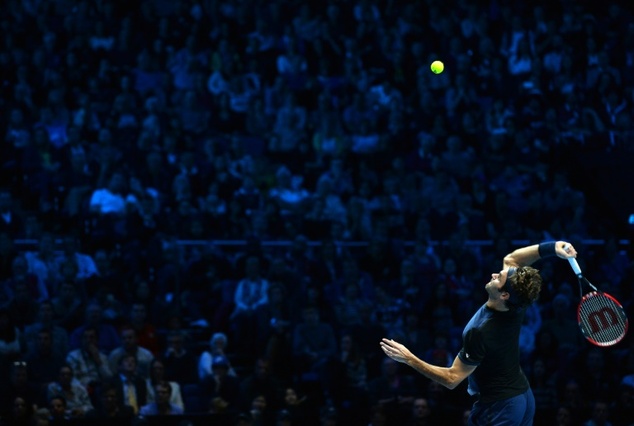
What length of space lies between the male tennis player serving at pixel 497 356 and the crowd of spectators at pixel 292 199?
4275 millimetres

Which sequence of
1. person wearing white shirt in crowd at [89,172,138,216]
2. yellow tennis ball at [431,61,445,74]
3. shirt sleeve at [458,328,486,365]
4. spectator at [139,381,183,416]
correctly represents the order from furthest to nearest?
1. yellow tennis ball at [431,61,445,74]
2. person wearing white shirt in crowd at [89,172,138,216]
3. spectator at [139,381,183,416]
4. shirt sleeve at [458,328,486,365]

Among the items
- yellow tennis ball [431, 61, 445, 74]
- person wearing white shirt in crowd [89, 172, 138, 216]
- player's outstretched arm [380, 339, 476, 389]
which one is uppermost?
yellow tennis ball [431, 61, 445, 74]

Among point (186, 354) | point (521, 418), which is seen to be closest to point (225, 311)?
point (186, 354)

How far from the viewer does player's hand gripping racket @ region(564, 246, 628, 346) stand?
868 centimetres

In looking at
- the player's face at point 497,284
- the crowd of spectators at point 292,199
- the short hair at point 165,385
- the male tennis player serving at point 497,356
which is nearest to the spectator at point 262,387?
the crowd of spectators at point 292,199

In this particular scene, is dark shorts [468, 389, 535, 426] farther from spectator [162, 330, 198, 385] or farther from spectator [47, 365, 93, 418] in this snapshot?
spectator [162, 330, 198, 385]

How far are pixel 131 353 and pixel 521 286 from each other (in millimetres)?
6613

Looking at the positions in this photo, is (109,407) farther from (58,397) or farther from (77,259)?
Result: (77,259)

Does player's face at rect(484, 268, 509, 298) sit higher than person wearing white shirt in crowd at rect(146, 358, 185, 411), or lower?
higher

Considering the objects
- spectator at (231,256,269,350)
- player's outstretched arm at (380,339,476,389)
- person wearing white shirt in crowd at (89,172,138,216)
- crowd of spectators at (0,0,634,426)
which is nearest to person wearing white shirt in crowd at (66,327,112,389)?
crowd of spectators at (0,0,634,426)

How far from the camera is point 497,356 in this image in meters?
8.34

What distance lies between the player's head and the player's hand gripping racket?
0.62 metres

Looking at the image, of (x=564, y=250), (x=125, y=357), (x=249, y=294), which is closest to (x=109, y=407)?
(x=125, y=357)

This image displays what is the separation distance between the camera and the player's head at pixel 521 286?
8.13 m
